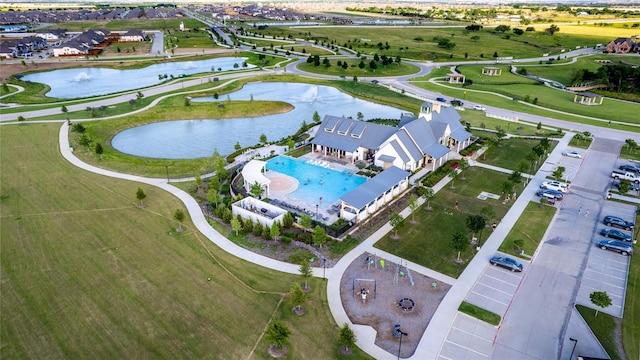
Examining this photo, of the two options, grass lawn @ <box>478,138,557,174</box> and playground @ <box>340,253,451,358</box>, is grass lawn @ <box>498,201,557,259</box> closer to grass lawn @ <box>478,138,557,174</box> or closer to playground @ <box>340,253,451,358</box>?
playground @ <box>340,253,451,358</box>

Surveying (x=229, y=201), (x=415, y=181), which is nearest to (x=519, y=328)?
(x=415, y=181)

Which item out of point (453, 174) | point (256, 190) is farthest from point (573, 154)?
point (256, 190)

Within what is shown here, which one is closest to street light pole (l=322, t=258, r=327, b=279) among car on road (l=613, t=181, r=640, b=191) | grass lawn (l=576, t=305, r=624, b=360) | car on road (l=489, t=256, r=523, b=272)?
car on road (l=489, t=256, r=523, b=272)

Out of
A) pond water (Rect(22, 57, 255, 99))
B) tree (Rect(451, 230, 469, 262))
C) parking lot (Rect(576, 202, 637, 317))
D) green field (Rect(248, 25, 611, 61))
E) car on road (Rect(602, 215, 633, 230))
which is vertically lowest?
parking lot (Rect(576, 202, 637, 317))

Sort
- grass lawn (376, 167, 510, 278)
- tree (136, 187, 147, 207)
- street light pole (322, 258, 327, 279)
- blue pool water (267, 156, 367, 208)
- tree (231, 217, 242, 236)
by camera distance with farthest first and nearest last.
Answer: blue pool water (267, 156, 367, 208) < tree (136, 187, 147, 207) < tree (231, 217, 242, 236) < grass lawn (376, 167, 510, 278) < street light pole (322, 258, 327, 279)

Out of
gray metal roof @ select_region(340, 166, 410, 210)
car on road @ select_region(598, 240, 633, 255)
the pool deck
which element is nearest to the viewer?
car on road @ select_region(598, 240, 633, 255)

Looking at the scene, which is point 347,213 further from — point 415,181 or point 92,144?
point 92,144

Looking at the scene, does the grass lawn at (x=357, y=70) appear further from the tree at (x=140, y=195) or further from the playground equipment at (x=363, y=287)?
the playground equipment at (x=363, y=287)

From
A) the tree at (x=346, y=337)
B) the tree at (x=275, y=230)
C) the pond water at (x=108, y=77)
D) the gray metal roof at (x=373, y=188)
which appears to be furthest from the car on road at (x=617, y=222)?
the pond water at (x=108, y=77)
